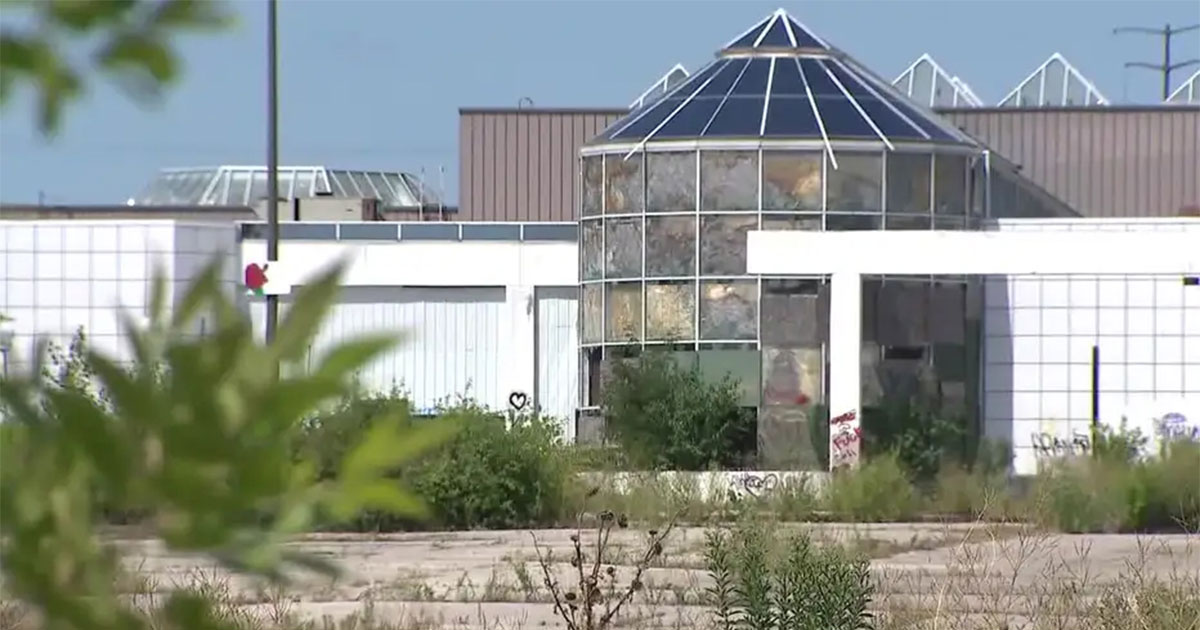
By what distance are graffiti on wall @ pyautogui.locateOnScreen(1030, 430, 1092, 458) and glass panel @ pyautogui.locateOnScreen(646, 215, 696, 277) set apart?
6286 millimetres

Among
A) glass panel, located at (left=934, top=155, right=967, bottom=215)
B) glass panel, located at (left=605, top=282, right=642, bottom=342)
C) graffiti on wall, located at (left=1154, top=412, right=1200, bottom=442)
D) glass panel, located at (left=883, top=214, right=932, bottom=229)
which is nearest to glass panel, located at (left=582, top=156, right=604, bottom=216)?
glass panel, located at (left=605, top=282, right=642, bottom=342)

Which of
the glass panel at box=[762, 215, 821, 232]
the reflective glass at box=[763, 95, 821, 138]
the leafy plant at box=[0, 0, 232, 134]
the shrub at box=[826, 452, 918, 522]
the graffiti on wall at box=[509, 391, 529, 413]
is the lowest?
the shrub at box=[826, 452, 918, 522]

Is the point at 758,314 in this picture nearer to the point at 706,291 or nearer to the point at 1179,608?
the point at 706,291

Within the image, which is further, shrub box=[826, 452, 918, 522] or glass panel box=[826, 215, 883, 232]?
glass panel box=[826, 215, 883, 232]

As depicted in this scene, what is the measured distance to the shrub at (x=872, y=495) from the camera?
1057 inches

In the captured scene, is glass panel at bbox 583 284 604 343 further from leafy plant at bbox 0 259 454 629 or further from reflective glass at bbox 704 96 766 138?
leafy plant at bbox 0 259 454 629

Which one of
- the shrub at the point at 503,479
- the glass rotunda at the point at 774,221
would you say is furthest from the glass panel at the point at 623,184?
the shrub at the point at 503,479

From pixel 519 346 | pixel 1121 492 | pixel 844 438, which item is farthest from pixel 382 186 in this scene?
pixel 1121 492

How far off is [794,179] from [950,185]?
2.86 m

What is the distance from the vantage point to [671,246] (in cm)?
3344

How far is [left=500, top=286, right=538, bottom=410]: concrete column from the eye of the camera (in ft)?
124

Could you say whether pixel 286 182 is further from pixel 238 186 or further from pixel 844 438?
pixel 844 438

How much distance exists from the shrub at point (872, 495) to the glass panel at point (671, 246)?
21.2 feet

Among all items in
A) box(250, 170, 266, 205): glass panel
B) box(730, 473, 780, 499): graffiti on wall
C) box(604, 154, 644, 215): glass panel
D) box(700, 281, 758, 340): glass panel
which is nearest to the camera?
box(730, 473, 780, 499): graffiti on wall
